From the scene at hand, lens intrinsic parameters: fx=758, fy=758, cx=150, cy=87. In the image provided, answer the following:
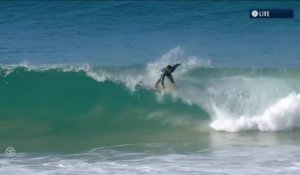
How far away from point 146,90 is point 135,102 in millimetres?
454

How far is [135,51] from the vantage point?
75.9 ft

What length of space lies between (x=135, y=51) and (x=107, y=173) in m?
11.8

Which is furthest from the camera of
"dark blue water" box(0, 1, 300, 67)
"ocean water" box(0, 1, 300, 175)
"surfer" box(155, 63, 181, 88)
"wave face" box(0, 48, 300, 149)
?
"dark blue water" box(0, 1, 300, 67)

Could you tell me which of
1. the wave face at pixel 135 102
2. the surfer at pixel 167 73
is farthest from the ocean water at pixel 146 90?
the surfer at pixel 167 73

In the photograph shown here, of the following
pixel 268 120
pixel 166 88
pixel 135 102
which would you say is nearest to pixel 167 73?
pixel 166 88

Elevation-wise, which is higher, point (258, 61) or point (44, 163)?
point (258, 61)

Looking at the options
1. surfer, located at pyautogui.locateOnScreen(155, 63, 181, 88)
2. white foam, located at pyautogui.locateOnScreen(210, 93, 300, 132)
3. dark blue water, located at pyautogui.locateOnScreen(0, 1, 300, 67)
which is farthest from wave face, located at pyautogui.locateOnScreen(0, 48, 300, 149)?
dark blue water, located at pyautogui.locateOnScreen(0, 1, 300, 67)

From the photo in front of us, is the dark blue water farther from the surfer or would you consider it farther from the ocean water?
the surfer

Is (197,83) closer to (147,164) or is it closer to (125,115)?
(125,115)

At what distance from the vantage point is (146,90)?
17.5 m

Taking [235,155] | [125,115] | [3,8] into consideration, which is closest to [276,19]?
[3,8]

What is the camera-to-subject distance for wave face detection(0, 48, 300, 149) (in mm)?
15547

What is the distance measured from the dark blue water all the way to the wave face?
2.43m

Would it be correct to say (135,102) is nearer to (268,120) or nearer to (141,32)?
(268,120)
